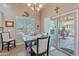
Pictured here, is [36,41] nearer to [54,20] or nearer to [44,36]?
[44,36]

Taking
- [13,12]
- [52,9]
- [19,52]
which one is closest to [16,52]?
[19,52]

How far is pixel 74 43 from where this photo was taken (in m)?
1.75

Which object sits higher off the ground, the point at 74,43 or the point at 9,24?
the point at 9,24

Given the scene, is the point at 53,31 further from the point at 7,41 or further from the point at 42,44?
the point at 7,41

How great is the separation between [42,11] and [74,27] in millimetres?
661

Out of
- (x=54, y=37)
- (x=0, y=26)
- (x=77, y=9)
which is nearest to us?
(x=77, y=9)

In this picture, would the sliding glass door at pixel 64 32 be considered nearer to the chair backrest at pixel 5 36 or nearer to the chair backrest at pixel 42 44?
the chair backrest at pixel 42 44

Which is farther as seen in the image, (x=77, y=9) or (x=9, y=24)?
(x=9, y=24)

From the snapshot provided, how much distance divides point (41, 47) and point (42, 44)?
0.06 m

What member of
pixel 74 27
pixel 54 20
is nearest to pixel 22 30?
pixel 54 20

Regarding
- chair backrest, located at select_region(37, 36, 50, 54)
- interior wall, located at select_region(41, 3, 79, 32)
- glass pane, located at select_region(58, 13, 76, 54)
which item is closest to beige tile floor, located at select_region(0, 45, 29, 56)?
chair backrest, located at select_region(37, 36, 50, 54)

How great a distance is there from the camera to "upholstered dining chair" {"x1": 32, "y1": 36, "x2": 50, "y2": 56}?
1.89 m

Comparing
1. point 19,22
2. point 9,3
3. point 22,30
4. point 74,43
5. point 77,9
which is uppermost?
point 9,3

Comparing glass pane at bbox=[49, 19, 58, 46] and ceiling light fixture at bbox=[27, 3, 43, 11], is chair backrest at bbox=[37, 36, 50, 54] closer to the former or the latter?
glass pane at bbox=[49, 19, 58, 46]
